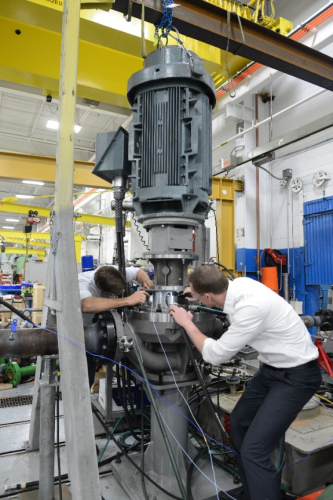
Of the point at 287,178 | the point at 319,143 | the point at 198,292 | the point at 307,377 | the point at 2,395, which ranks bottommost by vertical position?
the point at 2,395

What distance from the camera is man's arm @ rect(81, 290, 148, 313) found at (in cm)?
166

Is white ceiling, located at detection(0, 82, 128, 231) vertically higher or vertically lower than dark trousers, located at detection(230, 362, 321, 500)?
higher

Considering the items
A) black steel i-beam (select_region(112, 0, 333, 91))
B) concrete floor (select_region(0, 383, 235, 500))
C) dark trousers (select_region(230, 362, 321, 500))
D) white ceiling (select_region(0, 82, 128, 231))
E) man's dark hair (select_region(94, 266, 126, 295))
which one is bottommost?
concrete floor (select_region(0, 383, 235, 500))

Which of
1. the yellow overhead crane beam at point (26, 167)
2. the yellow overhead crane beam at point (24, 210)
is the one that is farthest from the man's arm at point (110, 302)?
the yellow overhead crane beam at point (24, 210)

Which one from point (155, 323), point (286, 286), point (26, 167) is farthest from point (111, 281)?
point (286, 286)

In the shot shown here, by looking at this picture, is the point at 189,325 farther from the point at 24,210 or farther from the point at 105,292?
the point at 24,210

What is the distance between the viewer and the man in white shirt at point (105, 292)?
169cm

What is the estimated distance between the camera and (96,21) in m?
2.34

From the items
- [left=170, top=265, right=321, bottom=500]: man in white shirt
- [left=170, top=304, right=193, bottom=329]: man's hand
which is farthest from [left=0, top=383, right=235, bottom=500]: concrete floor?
[left=170, top=304, right=193, bottom=329]: man's hand

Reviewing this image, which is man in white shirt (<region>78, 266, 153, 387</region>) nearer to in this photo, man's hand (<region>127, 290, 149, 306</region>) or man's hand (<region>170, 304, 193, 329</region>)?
man's hand (<region>127, 290, 149, 306</region>)

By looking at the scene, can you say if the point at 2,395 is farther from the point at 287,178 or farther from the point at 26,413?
the point at 287,178

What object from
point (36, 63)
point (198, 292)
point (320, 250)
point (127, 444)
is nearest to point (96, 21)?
point (36, 63)

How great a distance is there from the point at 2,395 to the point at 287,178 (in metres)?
4.74

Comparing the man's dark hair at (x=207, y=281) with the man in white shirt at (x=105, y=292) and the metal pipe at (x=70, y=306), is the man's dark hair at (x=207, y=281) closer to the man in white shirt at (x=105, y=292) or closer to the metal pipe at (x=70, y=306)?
the man in white shirt at (x=105, y=292)
